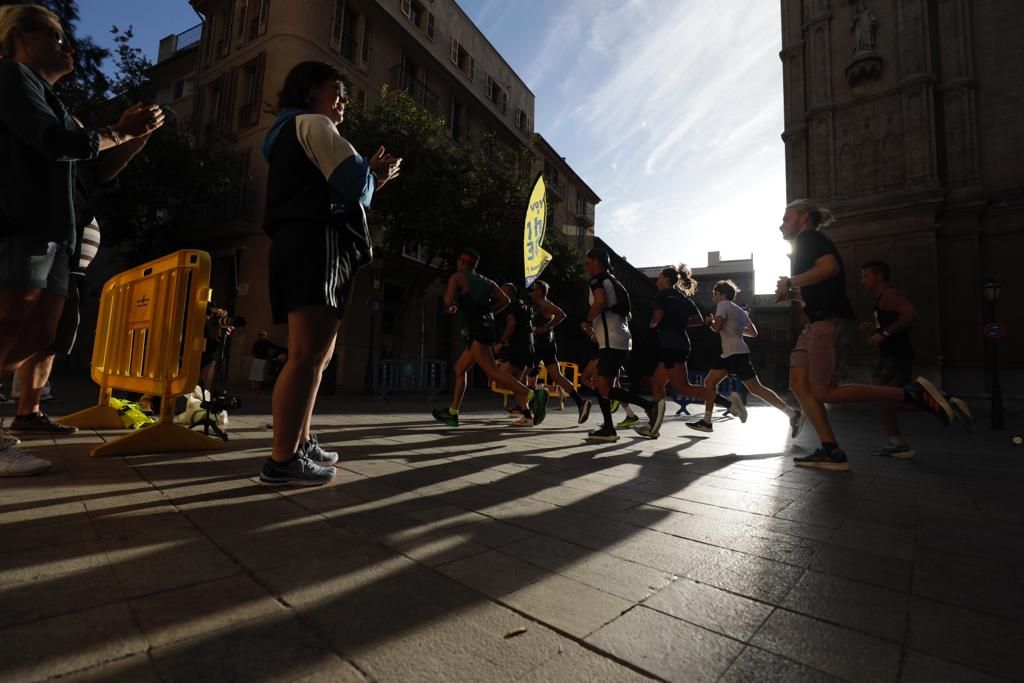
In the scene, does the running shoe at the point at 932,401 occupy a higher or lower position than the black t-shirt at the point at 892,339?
lower

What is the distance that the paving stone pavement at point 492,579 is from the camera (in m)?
0.97

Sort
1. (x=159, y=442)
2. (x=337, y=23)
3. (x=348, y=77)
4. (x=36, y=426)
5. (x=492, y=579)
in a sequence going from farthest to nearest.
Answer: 1. (x=337, y=23)
2. (x=348, y=77)
3. (x=36, y=426)
4. (x=159, y=442)
5. (x=492, y=579)

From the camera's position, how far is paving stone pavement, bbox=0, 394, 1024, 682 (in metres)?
0.97

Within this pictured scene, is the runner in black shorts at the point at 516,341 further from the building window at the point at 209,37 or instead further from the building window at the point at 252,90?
the building window at the point at 209,37

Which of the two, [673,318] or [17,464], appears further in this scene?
[673,318]

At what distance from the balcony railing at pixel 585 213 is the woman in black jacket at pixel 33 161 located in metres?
35.6

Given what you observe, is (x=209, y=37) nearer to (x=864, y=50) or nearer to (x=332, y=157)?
(x=332, y=157)

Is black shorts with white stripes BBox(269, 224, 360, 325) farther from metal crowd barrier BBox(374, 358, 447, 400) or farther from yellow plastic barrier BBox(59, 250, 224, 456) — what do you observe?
metal crowd barrier BBox(374, 358, 447, 400)

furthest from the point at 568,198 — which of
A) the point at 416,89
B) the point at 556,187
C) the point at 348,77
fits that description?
the point at 348,77

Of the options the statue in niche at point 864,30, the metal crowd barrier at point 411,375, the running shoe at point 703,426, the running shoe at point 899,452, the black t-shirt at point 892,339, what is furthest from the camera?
the statue in niche at point 864,30

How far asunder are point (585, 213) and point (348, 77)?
1042 inches

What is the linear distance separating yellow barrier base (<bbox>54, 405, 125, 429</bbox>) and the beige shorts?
575cm

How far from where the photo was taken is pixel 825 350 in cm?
366

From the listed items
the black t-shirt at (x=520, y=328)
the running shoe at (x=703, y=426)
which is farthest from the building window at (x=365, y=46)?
the running shoe at (x=703, y=426)
